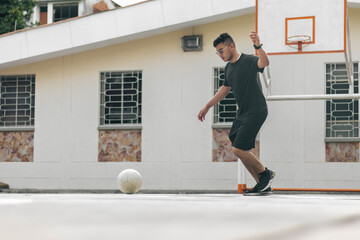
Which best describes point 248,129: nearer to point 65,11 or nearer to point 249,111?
point 249,111

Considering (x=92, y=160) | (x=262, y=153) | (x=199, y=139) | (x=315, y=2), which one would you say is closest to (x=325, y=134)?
(x=262, y=153)

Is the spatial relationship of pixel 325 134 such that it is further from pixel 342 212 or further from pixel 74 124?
pixel 342 212

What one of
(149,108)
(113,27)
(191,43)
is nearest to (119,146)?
(149,108)

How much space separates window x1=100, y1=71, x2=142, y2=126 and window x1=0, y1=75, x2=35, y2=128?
1.89 metres

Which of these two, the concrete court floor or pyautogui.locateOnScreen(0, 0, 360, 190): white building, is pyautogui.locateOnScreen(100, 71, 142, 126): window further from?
the concrete court floor

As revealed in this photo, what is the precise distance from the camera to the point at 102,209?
12.3ft

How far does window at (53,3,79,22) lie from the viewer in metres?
31.9

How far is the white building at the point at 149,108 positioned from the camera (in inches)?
616

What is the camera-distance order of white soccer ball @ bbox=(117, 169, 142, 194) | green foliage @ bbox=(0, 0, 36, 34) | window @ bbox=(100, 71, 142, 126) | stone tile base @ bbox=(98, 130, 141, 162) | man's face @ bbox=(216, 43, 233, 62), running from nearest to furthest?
man's face @ bbox=(216, 43, 233, 62) < white soccer ball @ bbox=(117, 169, 142, 194) < stone tile base @ bbox=(98, 130, 141, 162) < window @ bbox=(100, 71, 142, 126) < green foliage @ bbox=(0, 0, 36, 34)

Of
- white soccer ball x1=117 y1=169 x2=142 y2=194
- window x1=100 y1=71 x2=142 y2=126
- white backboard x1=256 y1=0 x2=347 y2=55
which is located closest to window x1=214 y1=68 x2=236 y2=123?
window x1=100 y1=71 x2=142 y2=126

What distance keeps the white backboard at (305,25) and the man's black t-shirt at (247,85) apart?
3.31 m

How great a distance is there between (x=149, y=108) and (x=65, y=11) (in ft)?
53.9

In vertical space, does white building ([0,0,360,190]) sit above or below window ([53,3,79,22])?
below

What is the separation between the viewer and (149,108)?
16.9 meters
